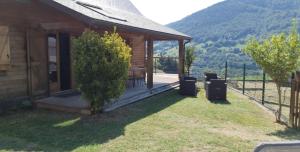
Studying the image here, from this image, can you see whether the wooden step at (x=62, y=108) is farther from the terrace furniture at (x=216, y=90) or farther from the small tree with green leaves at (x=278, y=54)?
the terrace furniture at (x=216, y=90)

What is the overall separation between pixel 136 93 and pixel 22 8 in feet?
14.7

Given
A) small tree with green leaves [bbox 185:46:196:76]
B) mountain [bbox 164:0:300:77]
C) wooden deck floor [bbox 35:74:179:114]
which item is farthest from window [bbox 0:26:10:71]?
mountain [bbox 164:0:300:77]

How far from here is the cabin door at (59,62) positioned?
10.1 meters

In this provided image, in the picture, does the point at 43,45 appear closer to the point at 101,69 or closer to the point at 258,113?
the point at 101,69

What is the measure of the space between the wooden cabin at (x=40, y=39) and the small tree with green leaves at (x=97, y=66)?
610mm

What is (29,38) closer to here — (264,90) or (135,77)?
(135,77)

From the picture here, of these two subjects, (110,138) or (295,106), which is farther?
(295,106)

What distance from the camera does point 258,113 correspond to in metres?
9.86

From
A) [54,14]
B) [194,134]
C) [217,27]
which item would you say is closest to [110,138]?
[194,134]

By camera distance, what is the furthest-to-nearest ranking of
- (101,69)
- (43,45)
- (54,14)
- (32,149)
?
(43,45), (54,14), (101,69), (32,149)

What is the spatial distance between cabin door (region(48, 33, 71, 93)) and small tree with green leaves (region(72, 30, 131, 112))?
2911mm

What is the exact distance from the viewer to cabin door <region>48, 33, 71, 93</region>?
1015 centimetres

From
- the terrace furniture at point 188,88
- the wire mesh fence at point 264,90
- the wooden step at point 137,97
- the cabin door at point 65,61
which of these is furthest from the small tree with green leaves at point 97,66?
the terrace furniture at point 188,88

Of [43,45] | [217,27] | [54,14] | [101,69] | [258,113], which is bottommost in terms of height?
[258,113]
